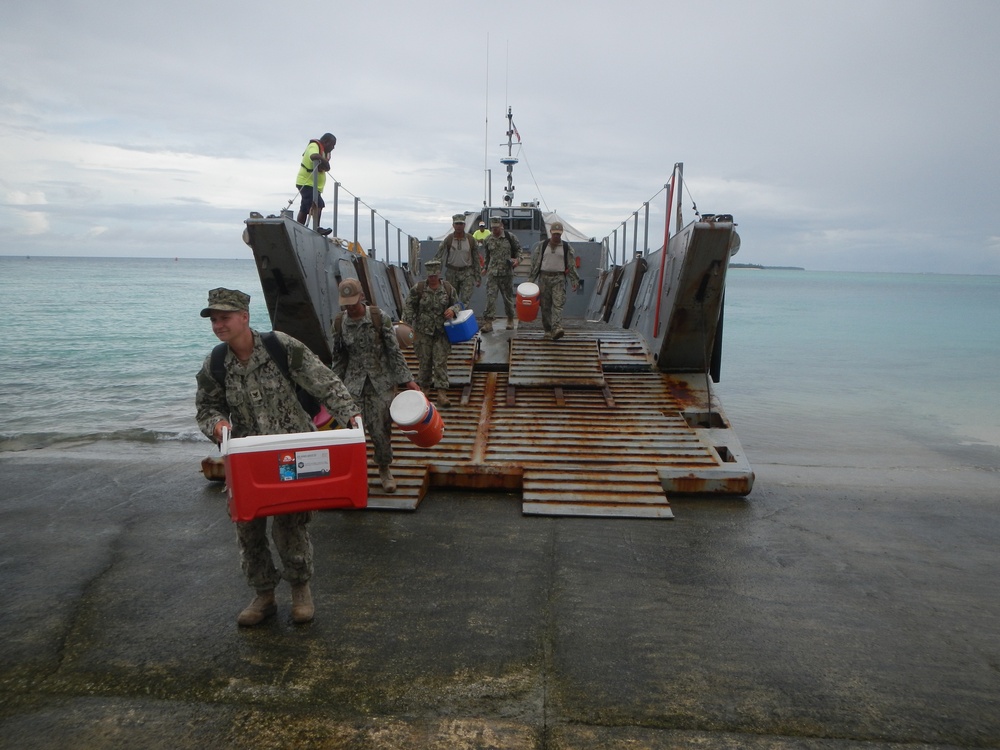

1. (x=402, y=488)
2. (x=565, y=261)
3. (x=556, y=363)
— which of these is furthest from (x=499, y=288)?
(x=402, y=488)

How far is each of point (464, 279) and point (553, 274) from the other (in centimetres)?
125

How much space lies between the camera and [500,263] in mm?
9336

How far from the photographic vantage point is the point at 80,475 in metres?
6.42

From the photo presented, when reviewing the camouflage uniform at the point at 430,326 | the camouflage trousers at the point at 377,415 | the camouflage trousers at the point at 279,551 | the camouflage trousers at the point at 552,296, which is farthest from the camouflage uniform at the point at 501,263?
the camouflage trousers at the point at 279,551

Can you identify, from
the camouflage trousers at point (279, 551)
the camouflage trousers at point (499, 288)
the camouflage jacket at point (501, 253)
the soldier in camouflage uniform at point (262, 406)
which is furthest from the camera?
the camouflage trousers at point (499, 288)

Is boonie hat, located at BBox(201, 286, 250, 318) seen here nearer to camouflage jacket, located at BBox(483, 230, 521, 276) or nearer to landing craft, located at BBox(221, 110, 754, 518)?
landing craft, located at BBox(221, 110, 754, 518)

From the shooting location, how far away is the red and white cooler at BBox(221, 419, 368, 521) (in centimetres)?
307

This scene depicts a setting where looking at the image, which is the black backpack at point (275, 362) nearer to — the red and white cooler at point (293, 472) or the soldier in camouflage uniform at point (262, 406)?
the soldier in camouflage uniform at point (262, 406)

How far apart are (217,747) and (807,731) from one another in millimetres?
2424

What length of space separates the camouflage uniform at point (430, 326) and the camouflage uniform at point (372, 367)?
1.55 m

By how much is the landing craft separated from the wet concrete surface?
0.92 ft

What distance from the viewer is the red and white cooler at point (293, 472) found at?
10.1 feet

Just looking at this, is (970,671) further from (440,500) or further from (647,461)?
(440,500)

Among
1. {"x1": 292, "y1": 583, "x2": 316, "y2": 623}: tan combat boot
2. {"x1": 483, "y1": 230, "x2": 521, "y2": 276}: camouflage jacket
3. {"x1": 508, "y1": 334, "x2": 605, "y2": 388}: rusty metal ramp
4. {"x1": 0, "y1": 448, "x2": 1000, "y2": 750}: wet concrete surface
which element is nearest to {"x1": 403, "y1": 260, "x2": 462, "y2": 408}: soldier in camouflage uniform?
{"x1": 508, "y1": 334, "x2": 605, "y2": 388}: rusty metal ramp
